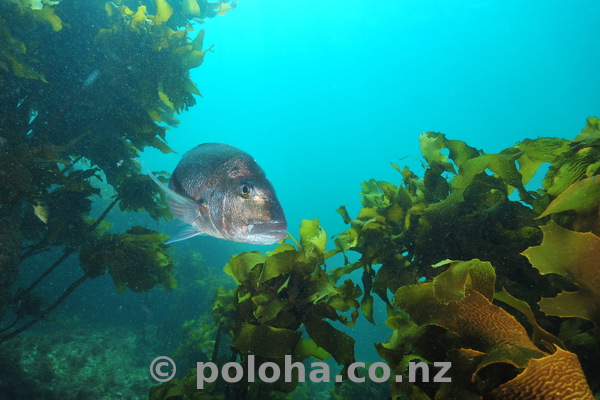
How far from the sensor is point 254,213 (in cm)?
168

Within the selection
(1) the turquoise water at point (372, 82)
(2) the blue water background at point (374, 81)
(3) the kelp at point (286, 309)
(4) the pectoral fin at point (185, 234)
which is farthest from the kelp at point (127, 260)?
(1) the turquoise water at point (372, 82)

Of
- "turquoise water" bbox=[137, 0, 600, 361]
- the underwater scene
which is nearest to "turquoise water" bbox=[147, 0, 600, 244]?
"turquoise water" bbox=[137, 0, 600, 361]

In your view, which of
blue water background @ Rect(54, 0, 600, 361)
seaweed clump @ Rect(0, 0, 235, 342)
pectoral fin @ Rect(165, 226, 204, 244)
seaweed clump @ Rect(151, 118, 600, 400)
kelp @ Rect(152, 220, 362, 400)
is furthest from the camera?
blue water background @ Rect(54, 0, 600, 361)

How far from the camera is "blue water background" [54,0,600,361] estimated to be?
223 ft

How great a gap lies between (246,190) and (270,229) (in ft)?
1.10

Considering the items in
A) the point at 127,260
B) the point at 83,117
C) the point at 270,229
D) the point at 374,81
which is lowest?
the point at 270,229

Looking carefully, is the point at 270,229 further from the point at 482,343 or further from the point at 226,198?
the point at 482,343

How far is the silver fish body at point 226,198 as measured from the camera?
5.47ft

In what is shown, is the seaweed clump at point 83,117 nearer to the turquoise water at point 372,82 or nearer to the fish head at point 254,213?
the fish head at point 254,213

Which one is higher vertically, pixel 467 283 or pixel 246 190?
pixel 246 190

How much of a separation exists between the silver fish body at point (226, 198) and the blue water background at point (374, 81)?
1703 inches

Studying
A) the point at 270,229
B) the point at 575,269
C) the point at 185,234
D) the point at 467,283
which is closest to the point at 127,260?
the point at 185,234

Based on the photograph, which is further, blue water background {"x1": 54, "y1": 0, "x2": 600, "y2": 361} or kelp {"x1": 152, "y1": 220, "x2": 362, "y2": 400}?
blue water background {"x1": 54, "y1": 0, "x2": 600, "y2": 361}

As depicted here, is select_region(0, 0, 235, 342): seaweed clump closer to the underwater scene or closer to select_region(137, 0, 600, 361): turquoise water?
the underwater scene
